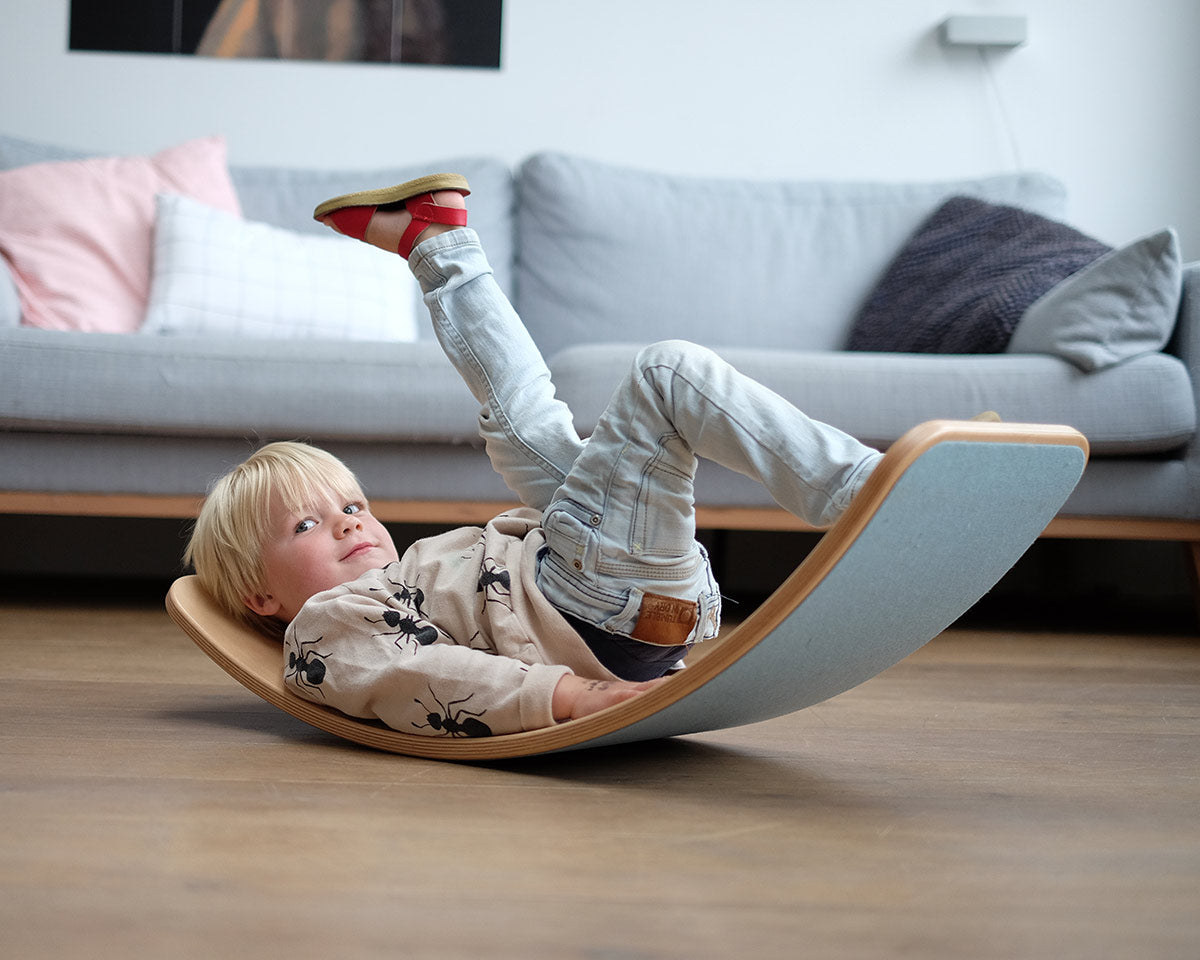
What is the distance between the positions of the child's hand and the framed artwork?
2.17 meters

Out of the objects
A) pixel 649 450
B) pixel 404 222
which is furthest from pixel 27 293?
pixel 649 450

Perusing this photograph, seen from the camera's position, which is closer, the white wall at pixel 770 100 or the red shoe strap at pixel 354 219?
the red shoe strap at pixel 354 219

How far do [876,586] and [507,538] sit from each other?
43cm

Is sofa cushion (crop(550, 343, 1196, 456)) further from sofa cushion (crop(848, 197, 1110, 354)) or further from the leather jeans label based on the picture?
the leather jeans label

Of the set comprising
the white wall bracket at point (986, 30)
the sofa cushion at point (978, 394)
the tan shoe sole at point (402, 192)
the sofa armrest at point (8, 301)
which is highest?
the white wall bracket at point (986, 30)

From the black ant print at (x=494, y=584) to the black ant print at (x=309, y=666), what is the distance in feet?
0.52

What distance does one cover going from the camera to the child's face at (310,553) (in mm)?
1180

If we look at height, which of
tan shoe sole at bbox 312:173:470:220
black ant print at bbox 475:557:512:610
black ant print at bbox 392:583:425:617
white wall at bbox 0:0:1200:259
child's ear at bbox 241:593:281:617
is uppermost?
white wall at bbox 0:0:1200:259

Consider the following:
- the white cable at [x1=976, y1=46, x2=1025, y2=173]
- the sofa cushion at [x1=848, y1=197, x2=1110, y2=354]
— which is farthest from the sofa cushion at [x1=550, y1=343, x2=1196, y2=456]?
the white cable at [x1=976, y1=46, x2=1025, y2=173]

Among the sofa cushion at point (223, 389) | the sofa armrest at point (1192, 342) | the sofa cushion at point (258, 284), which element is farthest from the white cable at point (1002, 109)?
the sofa cushion at point (223, 389)

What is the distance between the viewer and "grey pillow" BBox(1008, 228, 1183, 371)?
1.89 m

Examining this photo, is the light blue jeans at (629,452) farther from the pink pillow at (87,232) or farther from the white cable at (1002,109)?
the white cable at (1002,109)

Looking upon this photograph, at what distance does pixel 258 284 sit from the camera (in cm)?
231

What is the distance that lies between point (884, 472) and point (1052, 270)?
4.95ft
